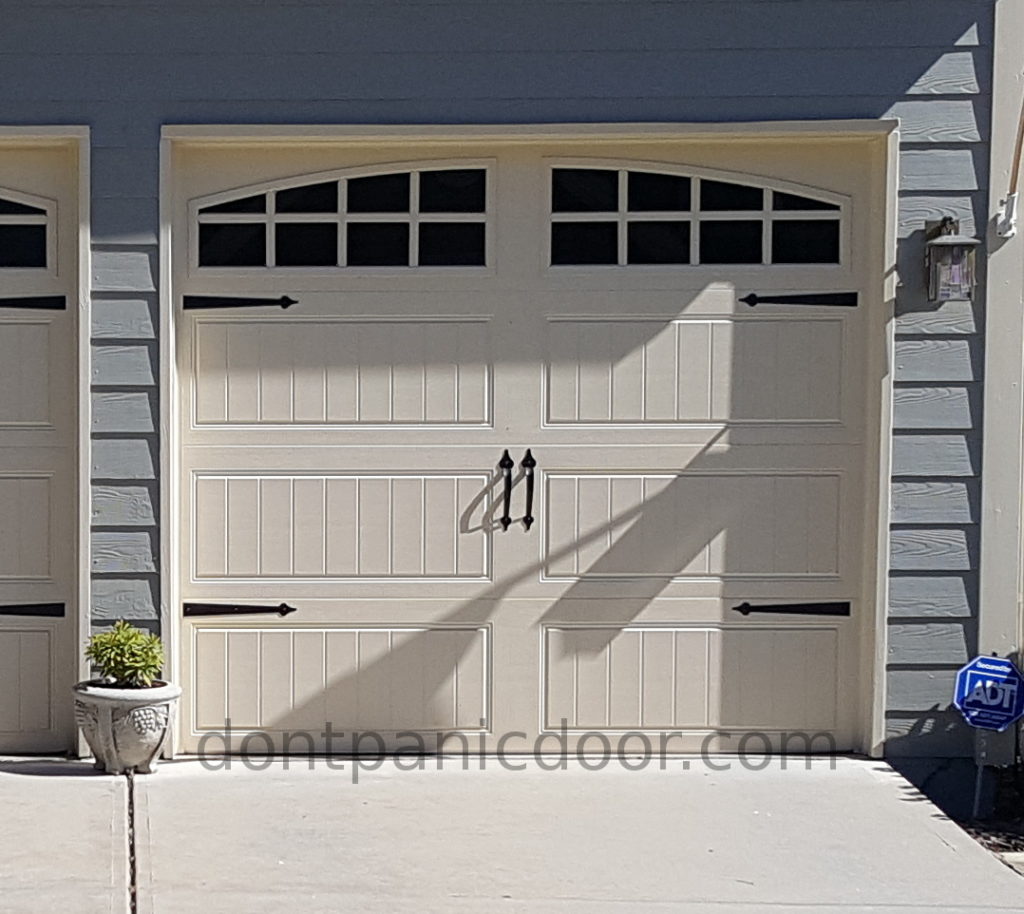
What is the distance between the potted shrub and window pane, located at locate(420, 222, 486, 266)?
1641 mm

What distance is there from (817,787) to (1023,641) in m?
0.93

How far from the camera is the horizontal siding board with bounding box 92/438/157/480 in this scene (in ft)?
17.1

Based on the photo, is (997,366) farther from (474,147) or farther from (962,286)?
(474,147)

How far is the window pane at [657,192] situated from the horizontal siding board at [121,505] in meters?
1.98

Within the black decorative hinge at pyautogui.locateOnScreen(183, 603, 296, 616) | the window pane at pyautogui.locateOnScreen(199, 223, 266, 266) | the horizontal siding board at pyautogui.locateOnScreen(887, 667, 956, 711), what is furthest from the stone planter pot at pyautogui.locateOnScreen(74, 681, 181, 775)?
the horizontal siding board at pyautogui.locateOnScreen(887, 667, 956, 711)

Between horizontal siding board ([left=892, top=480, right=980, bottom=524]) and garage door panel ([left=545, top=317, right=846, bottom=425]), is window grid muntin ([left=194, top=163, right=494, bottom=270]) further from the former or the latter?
Answer: horizontal siding board ([left=892, top=480, right=980, bottom=524])

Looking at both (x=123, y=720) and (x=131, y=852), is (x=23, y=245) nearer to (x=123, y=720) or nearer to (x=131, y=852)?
(x=123, y=720)

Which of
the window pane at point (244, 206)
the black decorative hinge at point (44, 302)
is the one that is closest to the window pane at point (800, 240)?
the window pane at point (244, 206)

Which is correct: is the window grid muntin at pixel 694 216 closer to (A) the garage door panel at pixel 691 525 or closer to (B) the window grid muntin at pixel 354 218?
(B) the window grid muntin at pixel 354 218

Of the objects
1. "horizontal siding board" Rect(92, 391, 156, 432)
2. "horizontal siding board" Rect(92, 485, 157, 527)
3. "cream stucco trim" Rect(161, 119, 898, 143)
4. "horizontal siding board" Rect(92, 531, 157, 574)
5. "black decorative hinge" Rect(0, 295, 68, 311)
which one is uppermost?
"cream stucco trim" Rect(161, 119, 898, 143)

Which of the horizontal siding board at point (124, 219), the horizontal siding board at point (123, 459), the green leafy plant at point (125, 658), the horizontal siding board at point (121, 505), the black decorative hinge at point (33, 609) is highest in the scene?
the horizontal siding board at point (124, 219)

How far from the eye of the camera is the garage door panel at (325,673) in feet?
17.6

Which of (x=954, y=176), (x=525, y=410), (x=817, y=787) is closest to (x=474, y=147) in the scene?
(x=525, y=410)

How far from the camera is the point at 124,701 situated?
4.93 metres
